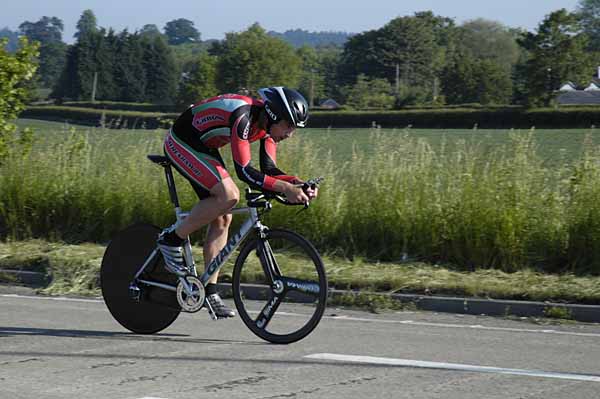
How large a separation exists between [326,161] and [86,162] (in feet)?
11.7

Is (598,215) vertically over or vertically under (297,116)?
under

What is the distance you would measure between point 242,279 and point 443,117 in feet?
169

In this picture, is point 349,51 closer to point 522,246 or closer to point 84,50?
point 84,50

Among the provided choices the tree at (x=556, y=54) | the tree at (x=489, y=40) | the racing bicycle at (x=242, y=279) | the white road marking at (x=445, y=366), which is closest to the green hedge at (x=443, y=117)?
the tree at (x=556, y=54)

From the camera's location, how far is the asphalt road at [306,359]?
235 inches

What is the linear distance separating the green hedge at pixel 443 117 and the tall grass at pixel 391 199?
38.9 meters

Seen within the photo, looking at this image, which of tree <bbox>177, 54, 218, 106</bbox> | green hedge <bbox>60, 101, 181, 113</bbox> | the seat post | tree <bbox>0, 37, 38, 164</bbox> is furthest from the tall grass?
green hedge <bbox>60, 101, 181, 113</bbox>

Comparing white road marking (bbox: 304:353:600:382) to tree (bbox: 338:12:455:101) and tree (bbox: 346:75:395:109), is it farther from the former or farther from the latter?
tree (bbox: 338:12:455:101)

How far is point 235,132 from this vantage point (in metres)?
7.03

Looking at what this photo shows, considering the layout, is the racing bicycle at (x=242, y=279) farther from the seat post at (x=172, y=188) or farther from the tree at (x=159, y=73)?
the tree at (x=159, y=73)

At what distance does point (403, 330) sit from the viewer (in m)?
8.23

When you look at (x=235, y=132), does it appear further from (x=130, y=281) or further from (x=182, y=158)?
(x=130, y=281)

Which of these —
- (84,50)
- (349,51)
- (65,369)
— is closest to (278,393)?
(65,369)

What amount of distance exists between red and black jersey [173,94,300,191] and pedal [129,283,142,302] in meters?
1.20
